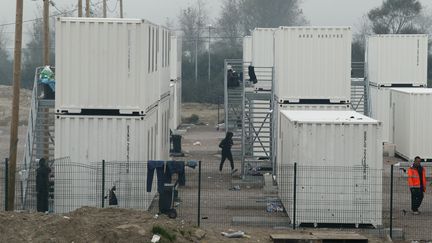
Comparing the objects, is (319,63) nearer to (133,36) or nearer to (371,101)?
(133,36)

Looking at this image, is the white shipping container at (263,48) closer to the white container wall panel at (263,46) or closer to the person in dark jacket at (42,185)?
the white container wall panel at (263,46)

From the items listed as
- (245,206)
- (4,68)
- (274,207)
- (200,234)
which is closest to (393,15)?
(4,68)

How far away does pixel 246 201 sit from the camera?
2573cm

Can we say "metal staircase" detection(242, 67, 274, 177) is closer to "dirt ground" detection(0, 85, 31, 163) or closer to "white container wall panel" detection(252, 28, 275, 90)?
"white container wall panel" detection(252, 28, 275, 90)

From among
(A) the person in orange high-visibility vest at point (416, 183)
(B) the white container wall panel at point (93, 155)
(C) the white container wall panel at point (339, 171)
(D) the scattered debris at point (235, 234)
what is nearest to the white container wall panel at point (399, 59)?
(A) the person in orange high-visibility vest at point (416, 183)

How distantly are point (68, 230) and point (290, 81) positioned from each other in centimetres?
1253

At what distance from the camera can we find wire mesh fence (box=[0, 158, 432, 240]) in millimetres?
21344

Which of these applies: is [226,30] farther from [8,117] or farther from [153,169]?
[153,169]

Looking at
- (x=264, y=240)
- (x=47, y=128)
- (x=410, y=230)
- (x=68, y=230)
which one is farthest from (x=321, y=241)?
(x=47, y=128)

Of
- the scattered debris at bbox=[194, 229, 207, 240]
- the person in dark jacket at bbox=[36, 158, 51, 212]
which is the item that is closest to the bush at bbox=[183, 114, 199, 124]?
the person in dark jacket at bbox=[36, 158, 51, 212]

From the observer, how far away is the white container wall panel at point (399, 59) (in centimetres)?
4125

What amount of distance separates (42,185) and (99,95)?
2.37 meters

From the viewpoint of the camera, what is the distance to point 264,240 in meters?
19.7

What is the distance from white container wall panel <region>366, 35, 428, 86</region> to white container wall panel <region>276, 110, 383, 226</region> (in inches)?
802
